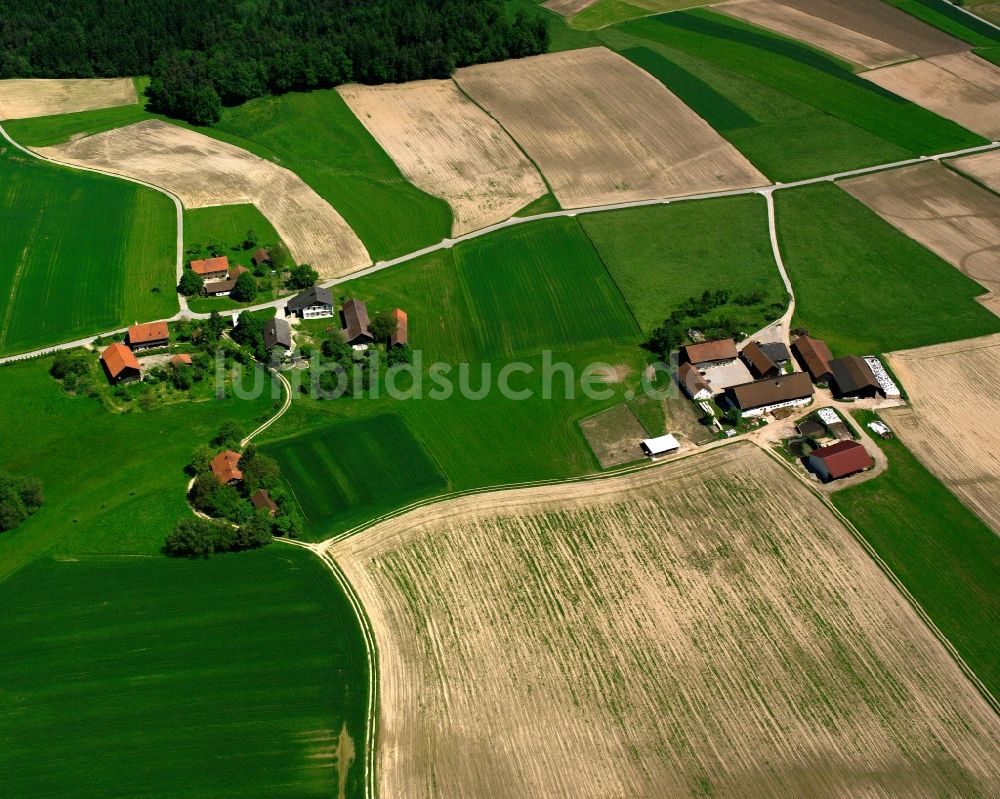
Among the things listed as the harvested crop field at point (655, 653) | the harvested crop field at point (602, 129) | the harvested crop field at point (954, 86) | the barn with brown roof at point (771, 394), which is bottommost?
the harvested crop field at point (655, 653)

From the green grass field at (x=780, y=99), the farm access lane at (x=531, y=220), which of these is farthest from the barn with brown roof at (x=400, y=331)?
the green grass field at (x=780, y=99)

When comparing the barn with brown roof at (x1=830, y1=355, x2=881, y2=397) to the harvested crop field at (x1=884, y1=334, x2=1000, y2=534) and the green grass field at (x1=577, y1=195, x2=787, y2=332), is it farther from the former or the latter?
the green grass field at (x1=577, y1=195, x2=787, y2=332)

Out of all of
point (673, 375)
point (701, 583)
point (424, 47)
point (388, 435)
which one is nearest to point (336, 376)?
point (388, 435)

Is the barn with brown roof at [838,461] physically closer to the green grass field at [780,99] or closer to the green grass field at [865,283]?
the green grass field at [865,283]

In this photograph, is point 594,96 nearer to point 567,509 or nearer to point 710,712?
point 567,509

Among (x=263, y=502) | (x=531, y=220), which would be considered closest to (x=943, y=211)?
(x=531, y=220)
